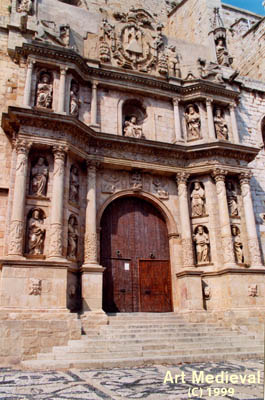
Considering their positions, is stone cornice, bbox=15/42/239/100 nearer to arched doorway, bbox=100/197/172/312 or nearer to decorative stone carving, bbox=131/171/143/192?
decorative stone carving, bbox=131/171/143/192

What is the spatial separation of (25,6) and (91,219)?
8.17 metres

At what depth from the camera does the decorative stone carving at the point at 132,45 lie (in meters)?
13.9

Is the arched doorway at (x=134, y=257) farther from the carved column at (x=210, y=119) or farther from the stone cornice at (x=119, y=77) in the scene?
the stone cornice at (x=119, y=77)

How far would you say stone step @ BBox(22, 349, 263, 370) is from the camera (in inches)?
290

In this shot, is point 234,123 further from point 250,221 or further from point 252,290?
point 252,290

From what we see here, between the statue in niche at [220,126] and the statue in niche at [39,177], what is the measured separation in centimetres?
676

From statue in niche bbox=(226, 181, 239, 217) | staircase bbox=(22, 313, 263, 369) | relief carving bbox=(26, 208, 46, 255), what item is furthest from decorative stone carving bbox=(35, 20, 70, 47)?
staircase bbox=(22, 313, 263, 369)

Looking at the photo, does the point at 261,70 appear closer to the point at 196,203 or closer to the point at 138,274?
the point at 196,203

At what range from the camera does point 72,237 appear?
1104cm

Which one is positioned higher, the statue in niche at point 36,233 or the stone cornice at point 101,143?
the stone cornice at point 101,143

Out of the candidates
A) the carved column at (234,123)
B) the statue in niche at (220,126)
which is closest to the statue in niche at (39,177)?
the statue in niche at (220,126)

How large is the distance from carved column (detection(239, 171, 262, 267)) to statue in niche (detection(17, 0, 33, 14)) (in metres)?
9.71

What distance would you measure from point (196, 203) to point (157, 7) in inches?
536

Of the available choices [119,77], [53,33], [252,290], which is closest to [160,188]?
[119,77]
